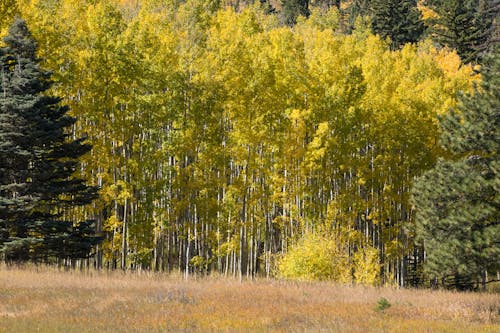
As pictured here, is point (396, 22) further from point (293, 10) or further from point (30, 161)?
point (30, 161)

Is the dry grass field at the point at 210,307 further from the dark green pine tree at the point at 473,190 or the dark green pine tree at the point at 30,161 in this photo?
the dark green pine tree at the point at 473,190

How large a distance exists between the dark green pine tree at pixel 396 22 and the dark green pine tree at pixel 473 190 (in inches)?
2392

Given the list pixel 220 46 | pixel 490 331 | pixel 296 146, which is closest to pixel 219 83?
pixel 220 46

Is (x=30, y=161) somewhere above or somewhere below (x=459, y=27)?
below

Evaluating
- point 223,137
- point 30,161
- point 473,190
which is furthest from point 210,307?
point 223,137

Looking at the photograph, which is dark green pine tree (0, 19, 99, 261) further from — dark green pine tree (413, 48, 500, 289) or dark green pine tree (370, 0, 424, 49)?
dark green pine tree (370, 0, 424, 49)

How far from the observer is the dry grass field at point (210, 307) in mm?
14477

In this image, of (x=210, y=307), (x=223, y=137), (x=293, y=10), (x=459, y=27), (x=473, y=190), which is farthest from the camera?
(x=293, y=10)

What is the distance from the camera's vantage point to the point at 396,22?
85188 millimetres

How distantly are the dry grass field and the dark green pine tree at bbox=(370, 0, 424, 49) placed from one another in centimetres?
6630

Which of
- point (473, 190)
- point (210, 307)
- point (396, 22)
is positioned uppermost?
point (396, 22)

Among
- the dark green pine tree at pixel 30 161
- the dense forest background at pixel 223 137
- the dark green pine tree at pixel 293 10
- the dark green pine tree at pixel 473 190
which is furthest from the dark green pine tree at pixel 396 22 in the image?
the dark green pine tree at pixel 30 161

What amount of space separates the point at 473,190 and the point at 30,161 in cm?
1839

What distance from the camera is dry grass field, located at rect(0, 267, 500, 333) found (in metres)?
14.5
